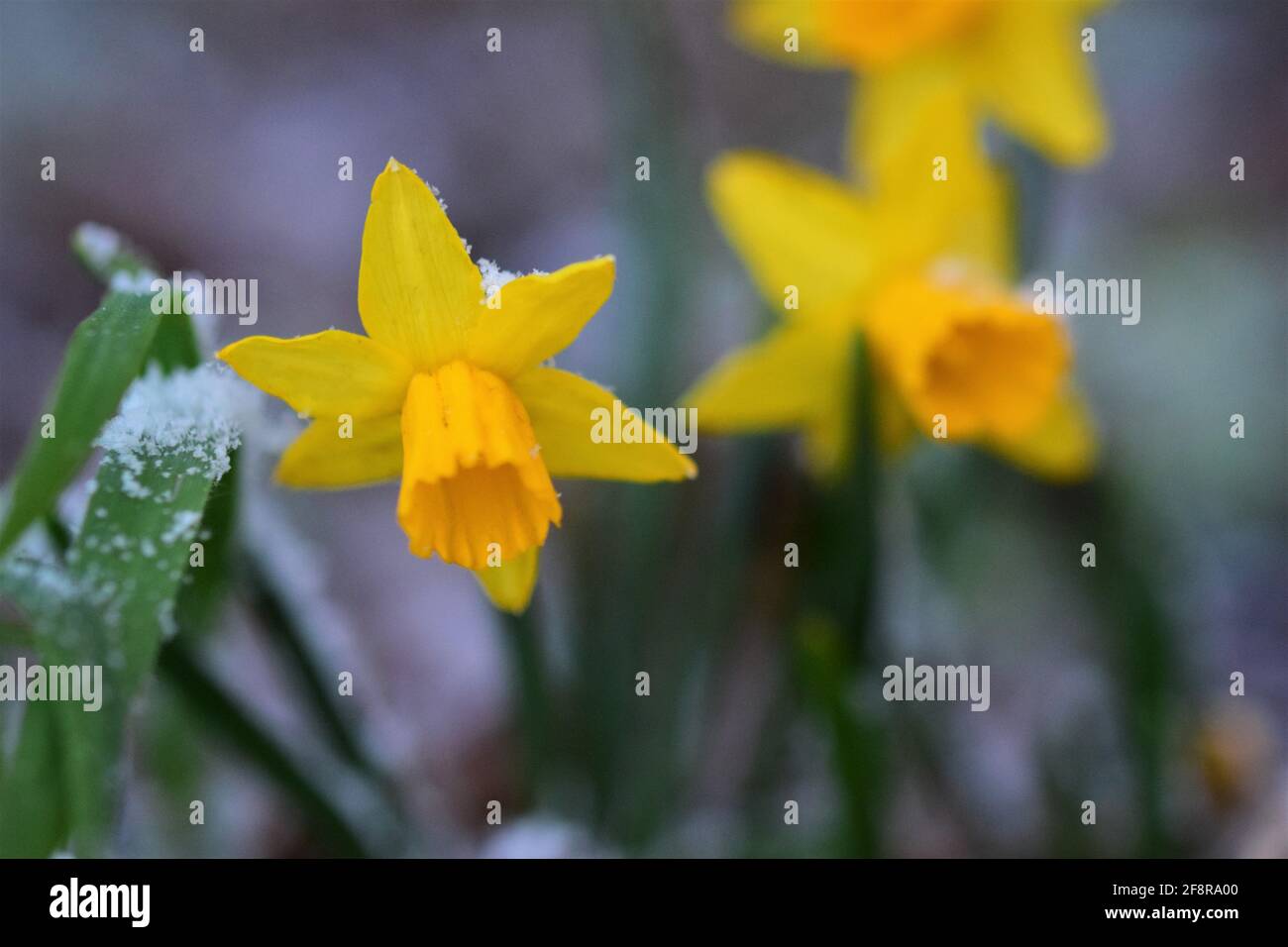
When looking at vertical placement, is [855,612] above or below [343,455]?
below

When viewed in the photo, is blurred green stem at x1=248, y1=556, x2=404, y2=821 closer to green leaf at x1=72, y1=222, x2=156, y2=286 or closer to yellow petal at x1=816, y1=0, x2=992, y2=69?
green leaf at x1=72, y1=222, x2=156, y2=286

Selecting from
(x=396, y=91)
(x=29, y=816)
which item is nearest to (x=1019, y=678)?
(x=29, y=816)

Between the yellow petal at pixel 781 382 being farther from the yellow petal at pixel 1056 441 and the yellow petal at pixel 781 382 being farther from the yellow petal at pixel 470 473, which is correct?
the yellow petal at pixel 470 473

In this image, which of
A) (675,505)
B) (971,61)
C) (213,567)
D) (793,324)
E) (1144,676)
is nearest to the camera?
(213,567)

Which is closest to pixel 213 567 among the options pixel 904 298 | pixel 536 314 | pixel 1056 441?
pixel 536 314

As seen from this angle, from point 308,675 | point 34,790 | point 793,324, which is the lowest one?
point 34,790

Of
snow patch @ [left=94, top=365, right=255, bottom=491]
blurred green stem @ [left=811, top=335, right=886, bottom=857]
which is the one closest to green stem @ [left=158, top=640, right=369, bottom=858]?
snow patch @ [left=94, top=365, right=255, bottom=491]

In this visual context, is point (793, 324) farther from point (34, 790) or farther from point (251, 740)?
point (34, 790)

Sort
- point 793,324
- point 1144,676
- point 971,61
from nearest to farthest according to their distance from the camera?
1. point 793,324
2. point 1144,676
3. point 971,61
